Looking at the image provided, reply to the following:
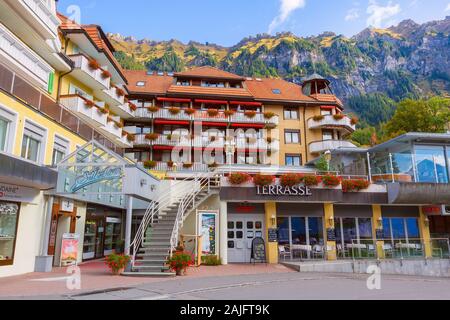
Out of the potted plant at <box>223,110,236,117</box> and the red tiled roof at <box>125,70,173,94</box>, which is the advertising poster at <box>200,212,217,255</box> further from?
the red tiled roof at <box>125,70,173,94</box>

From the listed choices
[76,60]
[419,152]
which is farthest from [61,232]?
[419,152]

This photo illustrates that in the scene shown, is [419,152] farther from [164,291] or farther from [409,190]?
[164,291]

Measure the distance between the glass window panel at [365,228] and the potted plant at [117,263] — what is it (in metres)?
14.4

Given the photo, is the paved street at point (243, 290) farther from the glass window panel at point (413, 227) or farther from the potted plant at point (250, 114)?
the potted plant at point (250, 114)

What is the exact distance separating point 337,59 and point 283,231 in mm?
137074

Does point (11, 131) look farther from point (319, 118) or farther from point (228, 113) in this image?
point (319, 118)

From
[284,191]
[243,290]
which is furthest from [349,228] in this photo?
[243,290]

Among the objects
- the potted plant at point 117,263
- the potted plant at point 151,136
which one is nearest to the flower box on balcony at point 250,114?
the potted plant at point 151,136

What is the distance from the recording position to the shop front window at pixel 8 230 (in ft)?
42.1

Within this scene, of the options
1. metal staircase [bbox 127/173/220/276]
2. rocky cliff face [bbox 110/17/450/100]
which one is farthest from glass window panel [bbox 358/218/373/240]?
rocky cliff face [bbox 110/17/450/100]

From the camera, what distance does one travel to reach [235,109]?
3469 cm

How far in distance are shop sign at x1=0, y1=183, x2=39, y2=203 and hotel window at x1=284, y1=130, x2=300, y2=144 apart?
81.2ft

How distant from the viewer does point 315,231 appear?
20.5 metres
